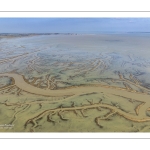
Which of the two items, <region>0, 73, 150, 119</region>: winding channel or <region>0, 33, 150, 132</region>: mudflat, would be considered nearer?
<region>0, 33, 150, 132</region>: mudflat

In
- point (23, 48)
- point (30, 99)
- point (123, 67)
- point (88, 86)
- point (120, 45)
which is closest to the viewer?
point (30, 99)

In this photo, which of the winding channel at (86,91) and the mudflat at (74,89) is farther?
the winding channel at (86,91)

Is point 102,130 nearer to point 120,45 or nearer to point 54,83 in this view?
point 54,83

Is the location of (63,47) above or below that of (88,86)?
above

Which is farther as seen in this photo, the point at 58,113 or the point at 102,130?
the point at 58,113

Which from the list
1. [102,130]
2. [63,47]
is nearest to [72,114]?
[102,130]

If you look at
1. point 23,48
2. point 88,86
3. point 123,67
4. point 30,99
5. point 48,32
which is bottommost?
point 30,99
